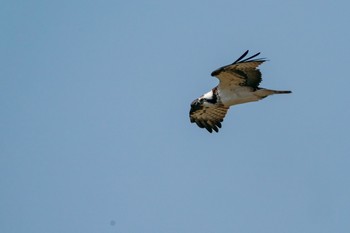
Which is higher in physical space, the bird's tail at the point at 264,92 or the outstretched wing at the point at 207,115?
the outstretched wing at the point at 207,115

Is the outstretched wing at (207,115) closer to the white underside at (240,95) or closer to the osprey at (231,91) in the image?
the osprey at (231,91)

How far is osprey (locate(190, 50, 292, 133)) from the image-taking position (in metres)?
24.6

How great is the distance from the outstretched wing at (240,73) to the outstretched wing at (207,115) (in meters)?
1.68

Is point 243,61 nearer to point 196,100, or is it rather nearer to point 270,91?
point 270,91

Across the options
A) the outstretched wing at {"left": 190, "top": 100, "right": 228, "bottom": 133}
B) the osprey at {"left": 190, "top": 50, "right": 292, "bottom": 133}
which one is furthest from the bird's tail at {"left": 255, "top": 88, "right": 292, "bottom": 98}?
the outstretched wing at {"left": 190, "top": 100, "right": 228, "bottom": 133}

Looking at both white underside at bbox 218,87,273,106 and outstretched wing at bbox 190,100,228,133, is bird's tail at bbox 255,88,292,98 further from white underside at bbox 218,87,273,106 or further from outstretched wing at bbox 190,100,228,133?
Result: outstretched wing at bbox 190,100,228,133

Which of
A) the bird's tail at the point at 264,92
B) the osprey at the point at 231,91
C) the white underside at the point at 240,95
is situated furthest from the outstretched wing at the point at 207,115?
the bird's tail at the point at 264,92

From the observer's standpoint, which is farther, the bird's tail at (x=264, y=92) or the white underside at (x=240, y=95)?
the white underside at (x=240, y=95)

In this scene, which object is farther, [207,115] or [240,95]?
[207,115]

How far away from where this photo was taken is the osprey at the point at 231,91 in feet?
80.6

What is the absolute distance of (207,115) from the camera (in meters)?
27.5

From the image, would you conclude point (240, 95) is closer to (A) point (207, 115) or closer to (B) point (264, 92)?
→ (B) point (264, 92)

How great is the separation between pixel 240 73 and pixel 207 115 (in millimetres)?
2958

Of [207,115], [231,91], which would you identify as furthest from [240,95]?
[207,115]
